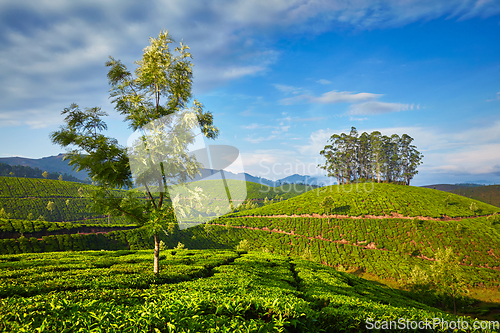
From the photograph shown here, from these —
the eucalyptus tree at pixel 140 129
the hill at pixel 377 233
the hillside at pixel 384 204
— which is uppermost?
the eucalyptus tree at pixel 140 129

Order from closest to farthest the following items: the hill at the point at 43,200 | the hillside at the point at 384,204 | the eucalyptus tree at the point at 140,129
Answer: the eucalyptus tree at the point at 140,129 < the hillside at the point at 384,204 < the hill at the point at 43,200

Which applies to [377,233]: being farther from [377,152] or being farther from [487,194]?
[487,194]

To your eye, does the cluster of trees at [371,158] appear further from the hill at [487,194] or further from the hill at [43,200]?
the hill at [487,194]

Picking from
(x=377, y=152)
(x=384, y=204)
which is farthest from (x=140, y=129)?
(x=377, y=152)

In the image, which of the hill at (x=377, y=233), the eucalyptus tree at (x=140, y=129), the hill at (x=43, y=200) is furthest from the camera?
the hill at (x=43, y=200)

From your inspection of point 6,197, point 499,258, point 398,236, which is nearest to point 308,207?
point 398,236

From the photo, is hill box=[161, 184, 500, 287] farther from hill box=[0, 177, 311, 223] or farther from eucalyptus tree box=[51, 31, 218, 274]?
eucalyptus tree box=[51, 31, 218, 274]

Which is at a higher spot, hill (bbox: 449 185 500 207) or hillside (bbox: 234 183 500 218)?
hillside (bbox: 234 183 500 218)

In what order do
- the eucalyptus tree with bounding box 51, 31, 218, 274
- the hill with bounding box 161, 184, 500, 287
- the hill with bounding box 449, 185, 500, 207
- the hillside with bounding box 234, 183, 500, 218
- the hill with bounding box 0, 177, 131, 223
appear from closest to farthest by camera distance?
the eucalyptus tree with bounding box 51, 31, 218, 274, the hill with bounding box 161, 184, 500, 287, the hillside with bounding box 234, 183, 500, 218, the hill with bounding box 0, 177, 131, 223, the hill with bounding box 449, 185, 500, 207

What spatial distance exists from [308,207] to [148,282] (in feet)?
256

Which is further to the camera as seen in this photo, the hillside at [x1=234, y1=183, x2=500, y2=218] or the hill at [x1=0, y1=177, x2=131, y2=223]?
the hill at [x1=0, y1=177, x2=131, y2=223]

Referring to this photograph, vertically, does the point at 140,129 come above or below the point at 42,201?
above

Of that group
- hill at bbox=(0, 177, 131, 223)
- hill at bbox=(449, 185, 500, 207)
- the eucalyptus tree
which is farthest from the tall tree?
hill at bbox=(449, 185, 500, 207)

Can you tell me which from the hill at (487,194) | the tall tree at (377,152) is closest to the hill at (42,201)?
the tall tree at (377,152)
